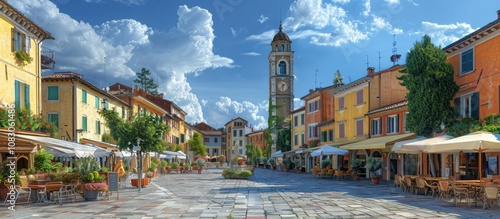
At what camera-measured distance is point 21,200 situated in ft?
53.6

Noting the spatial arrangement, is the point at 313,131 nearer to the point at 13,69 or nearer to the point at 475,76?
the point at 475,76

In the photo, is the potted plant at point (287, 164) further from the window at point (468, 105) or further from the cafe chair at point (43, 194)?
the cafe chair at point (43, 194)

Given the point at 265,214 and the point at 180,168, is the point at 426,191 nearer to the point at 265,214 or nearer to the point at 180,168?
the point at 265,214

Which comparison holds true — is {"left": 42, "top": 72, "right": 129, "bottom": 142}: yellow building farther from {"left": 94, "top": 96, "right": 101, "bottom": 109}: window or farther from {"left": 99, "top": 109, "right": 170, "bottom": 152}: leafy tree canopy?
{"left": 99, "top": 109, "right": 170, "bottom": 152}: leafy tree canopy

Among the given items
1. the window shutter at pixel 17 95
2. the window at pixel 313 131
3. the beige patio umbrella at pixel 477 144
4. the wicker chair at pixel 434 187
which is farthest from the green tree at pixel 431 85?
the window at pixel 313 131

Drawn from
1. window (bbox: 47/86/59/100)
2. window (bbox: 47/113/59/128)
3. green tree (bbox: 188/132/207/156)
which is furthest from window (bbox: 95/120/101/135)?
green tree (bbox: 188/132/207/156)

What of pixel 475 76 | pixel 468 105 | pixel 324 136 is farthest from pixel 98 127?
pixel 475 76

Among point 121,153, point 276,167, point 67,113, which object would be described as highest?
point 67,113

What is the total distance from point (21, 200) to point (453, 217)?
556 inches

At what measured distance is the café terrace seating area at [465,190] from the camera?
14219mm

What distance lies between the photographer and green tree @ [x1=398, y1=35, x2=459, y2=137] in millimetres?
22938

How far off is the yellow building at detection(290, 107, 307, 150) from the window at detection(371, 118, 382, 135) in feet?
60.0

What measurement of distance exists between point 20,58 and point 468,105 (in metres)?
21.6

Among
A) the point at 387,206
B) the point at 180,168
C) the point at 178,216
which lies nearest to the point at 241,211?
the point at 178,216
